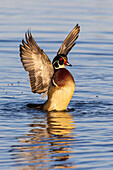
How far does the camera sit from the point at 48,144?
8.63m

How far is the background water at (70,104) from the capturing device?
8.06 m

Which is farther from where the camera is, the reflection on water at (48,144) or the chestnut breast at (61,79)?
the chestnut breast at (61,79)

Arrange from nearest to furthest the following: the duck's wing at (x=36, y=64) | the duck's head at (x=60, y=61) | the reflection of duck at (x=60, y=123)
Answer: the reflection of duck at (x=60, y=123), the duck's wing at (x=36, y=64), the duck's head at (x=60, y=61)

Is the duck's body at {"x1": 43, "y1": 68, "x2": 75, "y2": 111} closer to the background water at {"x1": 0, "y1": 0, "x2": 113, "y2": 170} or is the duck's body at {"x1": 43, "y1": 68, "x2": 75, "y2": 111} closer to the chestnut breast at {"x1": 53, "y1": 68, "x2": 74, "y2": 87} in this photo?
the chestnut breast at {"x1": 53, "y1": 68, "x2": 74, "y2": 87}

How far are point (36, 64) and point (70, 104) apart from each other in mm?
1721

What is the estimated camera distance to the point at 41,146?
28.0 ft

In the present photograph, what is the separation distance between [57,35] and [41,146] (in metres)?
11.4

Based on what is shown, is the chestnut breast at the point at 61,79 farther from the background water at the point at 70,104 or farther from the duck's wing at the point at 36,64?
the background water at the point at 70,104

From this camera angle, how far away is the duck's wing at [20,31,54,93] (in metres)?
10.6

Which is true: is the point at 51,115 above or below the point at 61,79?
below

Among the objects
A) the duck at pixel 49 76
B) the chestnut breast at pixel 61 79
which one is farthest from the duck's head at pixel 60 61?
the chestnut breast at pixel 61 79

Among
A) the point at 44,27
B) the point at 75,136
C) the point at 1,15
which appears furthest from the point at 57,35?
the point at 75,136

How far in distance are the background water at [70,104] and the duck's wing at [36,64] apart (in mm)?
642

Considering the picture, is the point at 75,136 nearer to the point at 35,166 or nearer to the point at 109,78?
the point at 35,166
